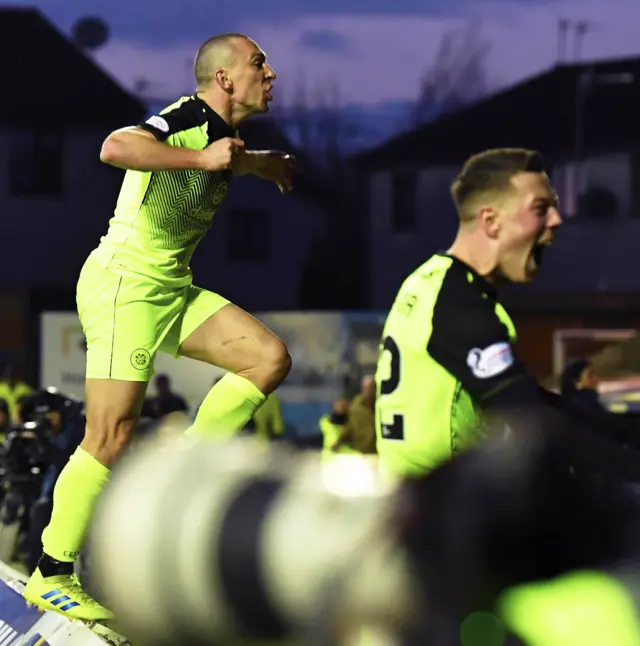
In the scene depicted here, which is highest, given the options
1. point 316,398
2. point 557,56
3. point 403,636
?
point 557,56

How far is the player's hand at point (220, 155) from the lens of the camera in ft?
10.2

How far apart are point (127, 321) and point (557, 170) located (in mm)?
18389

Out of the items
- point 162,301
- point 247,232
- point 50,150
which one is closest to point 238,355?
point 162,301

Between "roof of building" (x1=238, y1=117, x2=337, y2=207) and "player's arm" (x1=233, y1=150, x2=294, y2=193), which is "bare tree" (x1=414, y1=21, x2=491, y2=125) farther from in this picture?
"player's arm" (x1=233, y1=150, x2=294, y2=193)

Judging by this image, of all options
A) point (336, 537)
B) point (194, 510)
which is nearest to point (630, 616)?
point (336, 537)

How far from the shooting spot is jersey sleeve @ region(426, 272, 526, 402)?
2498 mm

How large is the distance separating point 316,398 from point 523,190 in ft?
49.6

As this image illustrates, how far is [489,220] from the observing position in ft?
9.46

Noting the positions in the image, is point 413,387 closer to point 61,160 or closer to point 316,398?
point 316,398

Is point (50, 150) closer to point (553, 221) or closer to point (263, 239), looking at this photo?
point (263, 239)

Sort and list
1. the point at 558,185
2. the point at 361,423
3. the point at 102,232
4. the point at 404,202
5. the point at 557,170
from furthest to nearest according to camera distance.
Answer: the point at 404,202 → the point at 102,232 → the point at 557,170 → the point at 558,185 → the point at 361,423

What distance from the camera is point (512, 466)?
1.34 meters

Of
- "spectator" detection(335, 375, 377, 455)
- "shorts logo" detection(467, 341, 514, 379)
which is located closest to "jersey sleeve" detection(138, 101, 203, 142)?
"shorts logo" detection(467, 341, 514, 379)

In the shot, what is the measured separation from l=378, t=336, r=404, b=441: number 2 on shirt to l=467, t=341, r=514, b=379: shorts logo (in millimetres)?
459
